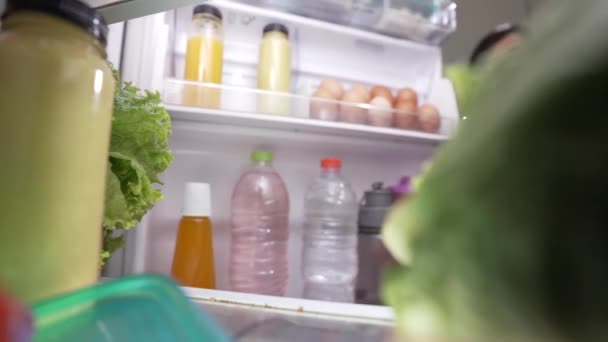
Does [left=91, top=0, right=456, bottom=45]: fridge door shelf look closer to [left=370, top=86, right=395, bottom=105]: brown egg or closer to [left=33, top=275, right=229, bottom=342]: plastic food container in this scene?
[left=370, top=86, right=395, bottom=105]: brown egg

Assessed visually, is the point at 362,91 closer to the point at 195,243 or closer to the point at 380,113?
the point at 380,113

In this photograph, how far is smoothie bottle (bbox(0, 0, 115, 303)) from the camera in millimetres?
256

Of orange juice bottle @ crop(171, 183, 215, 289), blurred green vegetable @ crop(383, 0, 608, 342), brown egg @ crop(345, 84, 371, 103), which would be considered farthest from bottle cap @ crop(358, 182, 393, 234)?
blurred green vegetable @ crop(383, 0, 608, 342)

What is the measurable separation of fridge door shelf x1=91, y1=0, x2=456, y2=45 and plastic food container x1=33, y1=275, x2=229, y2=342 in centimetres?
104

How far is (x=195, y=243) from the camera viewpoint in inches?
39.4

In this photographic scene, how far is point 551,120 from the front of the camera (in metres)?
0.10

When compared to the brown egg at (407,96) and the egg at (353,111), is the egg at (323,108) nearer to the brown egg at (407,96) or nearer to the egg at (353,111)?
the egg at (353,111)

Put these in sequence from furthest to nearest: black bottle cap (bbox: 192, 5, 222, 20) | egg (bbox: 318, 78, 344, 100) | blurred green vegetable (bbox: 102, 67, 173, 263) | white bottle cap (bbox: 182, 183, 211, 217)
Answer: egg (bbox: 318, 78, 344, 100)
black bottle cap (bbox: 192, 5, 222, 20)
white bottle cap (bbox: 182, 183, 211, 217)
blurred green vegetable (bbox: 102, 67, 173, 263)

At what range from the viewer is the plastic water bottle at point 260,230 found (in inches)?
46.7

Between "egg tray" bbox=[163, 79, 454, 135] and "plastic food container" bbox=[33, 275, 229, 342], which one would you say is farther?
"egg tray" bbox=[163, 79, 454, 135]

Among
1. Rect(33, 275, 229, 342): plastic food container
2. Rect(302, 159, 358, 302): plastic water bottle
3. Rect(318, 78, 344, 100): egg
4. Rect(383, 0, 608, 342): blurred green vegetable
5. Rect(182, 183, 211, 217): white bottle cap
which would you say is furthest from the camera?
Rect(302, 159, 358, 302): plastic water bottle

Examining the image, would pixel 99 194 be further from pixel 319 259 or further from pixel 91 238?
pixel 319 259

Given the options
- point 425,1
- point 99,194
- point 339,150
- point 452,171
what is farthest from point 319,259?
point 452,171

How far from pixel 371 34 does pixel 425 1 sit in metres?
0.22
